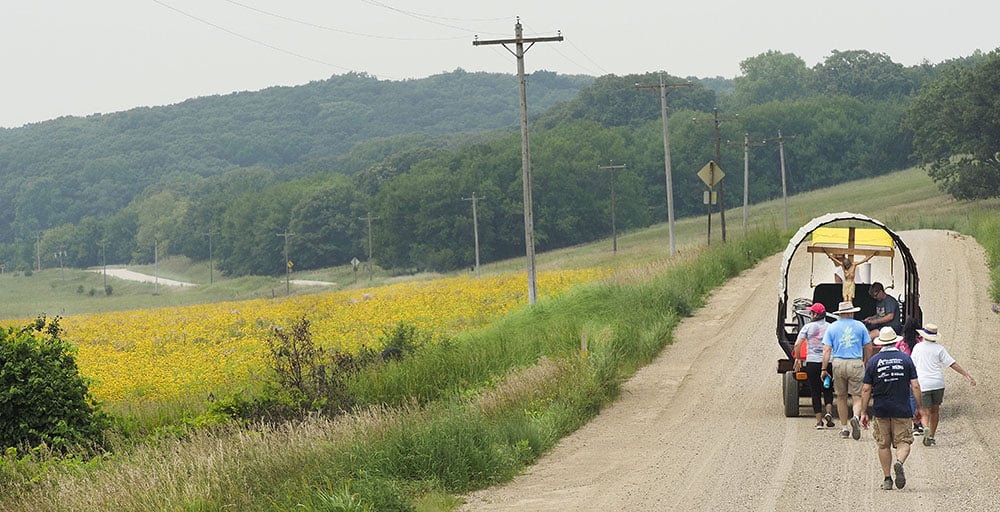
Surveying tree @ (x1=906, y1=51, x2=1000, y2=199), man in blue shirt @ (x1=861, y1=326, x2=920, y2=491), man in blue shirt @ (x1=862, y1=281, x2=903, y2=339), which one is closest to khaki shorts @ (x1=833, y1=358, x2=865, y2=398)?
man in blue shirt @ (x1=862, y1=281, x2=903, y2=339)

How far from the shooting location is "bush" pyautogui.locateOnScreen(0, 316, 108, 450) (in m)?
19.5

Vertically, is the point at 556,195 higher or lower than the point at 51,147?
lower

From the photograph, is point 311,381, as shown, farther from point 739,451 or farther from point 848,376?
point 848,376

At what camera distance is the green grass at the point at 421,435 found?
12784mm

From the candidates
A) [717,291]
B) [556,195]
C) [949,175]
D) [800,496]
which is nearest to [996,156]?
[949,175]

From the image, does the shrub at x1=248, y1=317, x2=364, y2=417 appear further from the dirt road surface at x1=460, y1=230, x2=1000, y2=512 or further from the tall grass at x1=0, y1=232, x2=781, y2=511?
the dirt road surface at x1=460, y1=230, x2=1000, y2=512

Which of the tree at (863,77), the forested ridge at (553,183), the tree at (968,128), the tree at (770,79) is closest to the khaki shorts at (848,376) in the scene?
the tree at (968,128)

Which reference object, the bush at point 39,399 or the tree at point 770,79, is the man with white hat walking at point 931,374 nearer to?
the bush at point 39,399

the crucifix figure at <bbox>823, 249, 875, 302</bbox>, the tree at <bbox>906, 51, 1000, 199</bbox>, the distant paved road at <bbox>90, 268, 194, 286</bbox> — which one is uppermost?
the tree at <bbox>906, 51, 1000, 199</bbox>

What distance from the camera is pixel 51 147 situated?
198375mm

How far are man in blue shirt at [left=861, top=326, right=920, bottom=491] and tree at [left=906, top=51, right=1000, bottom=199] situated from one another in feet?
228

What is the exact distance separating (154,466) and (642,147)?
116277mm

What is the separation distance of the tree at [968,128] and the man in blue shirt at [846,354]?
66804 mm

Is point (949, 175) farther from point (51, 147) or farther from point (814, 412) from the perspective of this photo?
point (51, 147)
